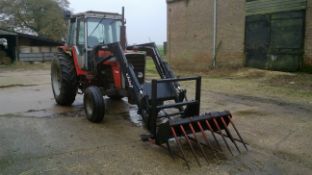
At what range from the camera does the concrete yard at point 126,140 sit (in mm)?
4680

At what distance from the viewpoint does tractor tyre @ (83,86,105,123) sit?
6.82m

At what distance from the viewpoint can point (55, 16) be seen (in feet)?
131

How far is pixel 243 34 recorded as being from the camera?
648 inches

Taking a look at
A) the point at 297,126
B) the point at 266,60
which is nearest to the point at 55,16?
the point at 266,60

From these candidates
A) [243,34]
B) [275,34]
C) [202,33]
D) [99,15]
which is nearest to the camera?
[99,15]

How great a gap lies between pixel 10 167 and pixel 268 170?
11.1ft

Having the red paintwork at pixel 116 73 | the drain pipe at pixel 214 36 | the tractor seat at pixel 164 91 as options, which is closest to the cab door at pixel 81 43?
the red paintwork at pixel 116 73

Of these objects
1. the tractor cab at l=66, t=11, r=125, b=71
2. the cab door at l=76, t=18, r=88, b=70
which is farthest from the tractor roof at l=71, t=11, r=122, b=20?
the cab door at l=76, t=18, r=88, b=70

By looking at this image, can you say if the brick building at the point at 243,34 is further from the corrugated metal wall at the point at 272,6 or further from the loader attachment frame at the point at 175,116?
the loader attachment frame at the point at 175,116

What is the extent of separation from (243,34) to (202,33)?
3.12 meters

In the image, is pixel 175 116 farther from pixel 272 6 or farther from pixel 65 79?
pixel 272 6

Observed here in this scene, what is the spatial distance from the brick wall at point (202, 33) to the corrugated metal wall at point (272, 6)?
0.58 meters

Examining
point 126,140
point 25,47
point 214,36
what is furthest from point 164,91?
point 25,47

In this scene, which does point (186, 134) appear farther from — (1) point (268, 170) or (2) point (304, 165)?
(2) point (304, 165)
